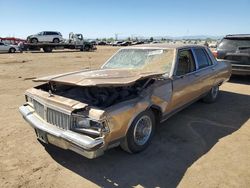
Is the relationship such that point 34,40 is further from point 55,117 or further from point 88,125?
point 88,125

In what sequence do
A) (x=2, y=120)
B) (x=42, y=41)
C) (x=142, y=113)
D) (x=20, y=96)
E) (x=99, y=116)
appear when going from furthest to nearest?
1. (x=42, y=41)
2. (x=20, y=96)
3. (x=2, y=120)
4. (x=142, y=113)
5. (x=99, y=116)

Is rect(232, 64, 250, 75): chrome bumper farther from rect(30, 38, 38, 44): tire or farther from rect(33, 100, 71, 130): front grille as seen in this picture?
rect(30, 38, 38, 44): tire

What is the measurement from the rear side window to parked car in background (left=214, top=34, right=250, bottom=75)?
11.0 ft

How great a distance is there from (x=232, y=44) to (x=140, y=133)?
22.8 feet

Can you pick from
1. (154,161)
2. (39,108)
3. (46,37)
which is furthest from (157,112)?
(46,37)

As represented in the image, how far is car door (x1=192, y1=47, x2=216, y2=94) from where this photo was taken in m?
5.76

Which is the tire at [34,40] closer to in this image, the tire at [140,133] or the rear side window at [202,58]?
the rear side window at [202,58]

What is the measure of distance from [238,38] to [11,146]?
8.33 meters

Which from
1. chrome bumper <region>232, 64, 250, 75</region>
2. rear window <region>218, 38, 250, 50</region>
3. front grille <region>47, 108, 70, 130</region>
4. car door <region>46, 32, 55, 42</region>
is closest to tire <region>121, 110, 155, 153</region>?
front grille <region>47, 108, 70, 130</region>

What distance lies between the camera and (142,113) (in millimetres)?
3904

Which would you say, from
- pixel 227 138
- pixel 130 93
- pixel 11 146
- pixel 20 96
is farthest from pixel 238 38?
pixel 11 146

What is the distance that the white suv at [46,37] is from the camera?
32.9 metres

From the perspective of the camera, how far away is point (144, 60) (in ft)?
17.2

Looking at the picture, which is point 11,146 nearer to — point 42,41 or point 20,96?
point 20,96
